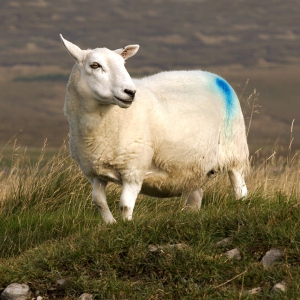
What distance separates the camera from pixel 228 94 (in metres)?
8.23

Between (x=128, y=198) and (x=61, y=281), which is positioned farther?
(x=128, y=198)

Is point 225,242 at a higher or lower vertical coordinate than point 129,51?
lower

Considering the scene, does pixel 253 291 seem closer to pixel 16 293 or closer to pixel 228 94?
pixel 16 293

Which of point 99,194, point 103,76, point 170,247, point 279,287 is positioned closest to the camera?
point 279,287

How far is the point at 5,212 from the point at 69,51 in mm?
3247

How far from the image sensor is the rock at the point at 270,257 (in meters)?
5.09

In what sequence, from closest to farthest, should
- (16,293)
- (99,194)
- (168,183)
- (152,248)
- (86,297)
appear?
(86,297) → (16,293) → (152,248) → (99,194) → (168,183)

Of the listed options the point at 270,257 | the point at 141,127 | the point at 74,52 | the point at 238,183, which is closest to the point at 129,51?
the point at 74,52

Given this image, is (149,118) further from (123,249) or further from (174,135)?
(123,249)

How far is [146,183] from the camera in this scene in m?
7.17

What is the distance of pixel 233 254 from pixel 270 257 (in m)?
0.32

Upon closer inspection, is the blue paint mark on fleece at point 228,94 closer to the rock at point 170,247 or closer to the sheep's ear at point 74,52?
the sheep's ear at point 74,52

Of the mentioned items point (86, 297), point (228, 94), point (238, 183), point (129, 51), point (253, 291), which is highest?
point (129, 51)

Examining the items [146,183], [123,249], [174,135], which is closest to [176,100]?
[174,135]
